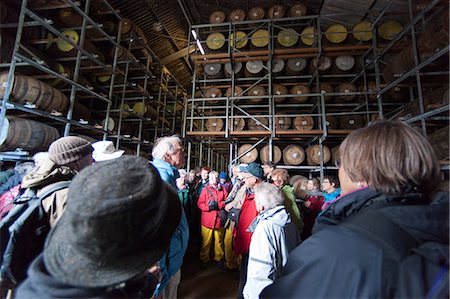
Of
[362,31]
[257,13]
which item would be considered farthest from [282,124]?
[257,13]

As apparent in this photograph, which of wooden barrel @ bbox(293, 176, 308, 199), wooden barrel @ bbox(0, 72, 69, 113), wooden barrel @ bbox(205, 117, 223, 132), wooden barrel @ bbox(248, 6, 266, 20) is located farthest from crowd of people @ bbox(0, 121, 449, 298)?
wooden barrel @ bbox(248, 6, 266, 20)

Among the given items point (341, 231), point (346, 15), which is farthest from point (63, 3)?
point (346, 15)

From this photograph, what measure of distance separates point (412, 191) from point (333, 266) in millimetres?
432

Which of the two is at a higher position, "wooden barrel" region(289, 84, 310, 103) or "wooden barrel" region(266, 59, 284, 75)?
"wooden barrel" region(266, 59, 284, 75)

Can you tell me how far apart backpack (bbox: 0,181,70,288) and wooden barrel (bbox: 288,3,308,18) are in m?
→ 8.70

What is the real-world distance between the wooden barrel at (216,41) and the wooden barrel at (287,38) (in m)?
1.94

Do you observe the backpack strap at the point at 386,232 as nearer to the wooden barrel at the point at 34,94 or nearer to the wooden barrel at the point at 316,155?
the wooden barrel at the point at 34,94

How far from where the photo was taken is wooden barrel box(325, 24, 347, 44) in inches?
283

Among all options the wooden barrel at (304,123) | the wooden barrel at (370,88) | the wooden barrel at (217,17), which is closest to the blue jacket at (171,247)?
the wooden barrel at (304,123)

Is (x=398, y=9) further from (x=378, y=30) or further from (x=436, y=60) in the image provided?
(x=436, y=60)

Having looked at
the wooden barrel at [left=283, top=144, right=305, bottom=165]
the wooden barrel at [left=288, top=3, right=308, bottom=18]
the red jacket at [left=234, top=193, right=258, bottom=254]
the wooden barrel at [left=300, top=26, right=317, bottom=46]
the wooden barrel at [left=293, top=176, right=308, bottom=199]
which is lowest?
the red jacket at [left=234, top=193, right=258, bottom=254]

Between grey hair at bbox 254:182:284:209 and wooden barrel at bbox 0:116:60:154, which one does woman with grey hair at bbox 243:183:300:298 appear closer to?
grey hair at bbox 254:182:284:209

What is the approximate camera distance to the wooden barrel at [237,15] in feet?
26.8

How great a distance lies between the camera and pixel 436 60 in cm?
394
